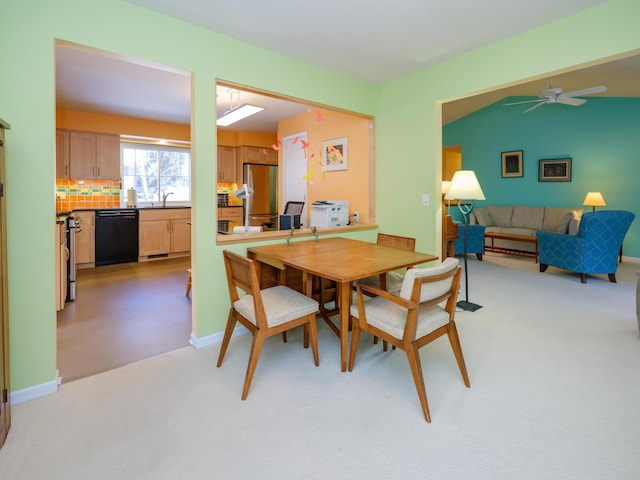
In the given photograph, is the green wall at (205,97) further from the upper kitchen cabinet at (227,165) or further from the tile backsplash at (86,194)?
the tile backsplash at (86,194)

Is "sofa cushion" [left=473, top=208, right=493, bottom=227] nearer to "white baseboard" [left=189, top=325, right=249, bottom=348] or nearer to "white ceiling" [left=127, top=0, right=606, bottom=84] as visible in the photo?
"white ceiling" [left=127, top=0, right=606, bottom=84]

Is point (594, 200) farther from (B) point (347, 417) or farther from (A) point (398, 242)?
(B) point (347, 417)

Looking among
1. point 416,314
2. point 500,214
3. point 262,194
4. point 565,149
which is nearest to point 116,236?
point 262,194

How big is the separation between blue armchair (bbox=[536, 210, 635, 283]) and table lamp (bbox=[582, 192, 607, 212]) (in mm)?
1595

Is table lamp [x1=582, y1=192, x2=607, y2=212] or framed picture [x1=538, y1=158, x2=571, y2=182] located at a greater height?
framed picture [x1=538, y1=158, x2=571, y2=182]

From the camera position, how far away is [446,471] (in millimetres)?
1385

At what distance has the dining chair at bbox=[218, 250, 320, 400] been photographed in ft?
6.24

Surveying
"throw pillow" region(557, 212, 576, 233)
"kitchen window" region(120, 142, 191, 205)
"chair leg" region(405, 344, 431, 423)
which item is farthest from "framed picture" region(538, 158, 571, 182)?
"kitchen window" region(120, 142, 191, 205)

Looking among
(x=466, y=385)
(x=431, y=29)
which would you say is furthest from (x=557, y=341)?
(x=431, y=29)

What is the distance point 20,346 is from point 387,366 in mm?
2206

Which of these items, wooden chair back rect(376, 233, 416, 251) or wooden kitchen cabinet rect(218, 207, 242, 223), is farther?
wooden kitchen cabinet rect(218, 207, 242, 223)

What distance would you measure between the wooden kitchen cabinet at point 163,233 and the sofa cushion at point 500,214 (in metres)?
6.33

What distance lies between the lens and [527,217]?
21.9 feet

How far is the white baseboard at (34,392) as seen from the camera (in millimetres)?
1842
